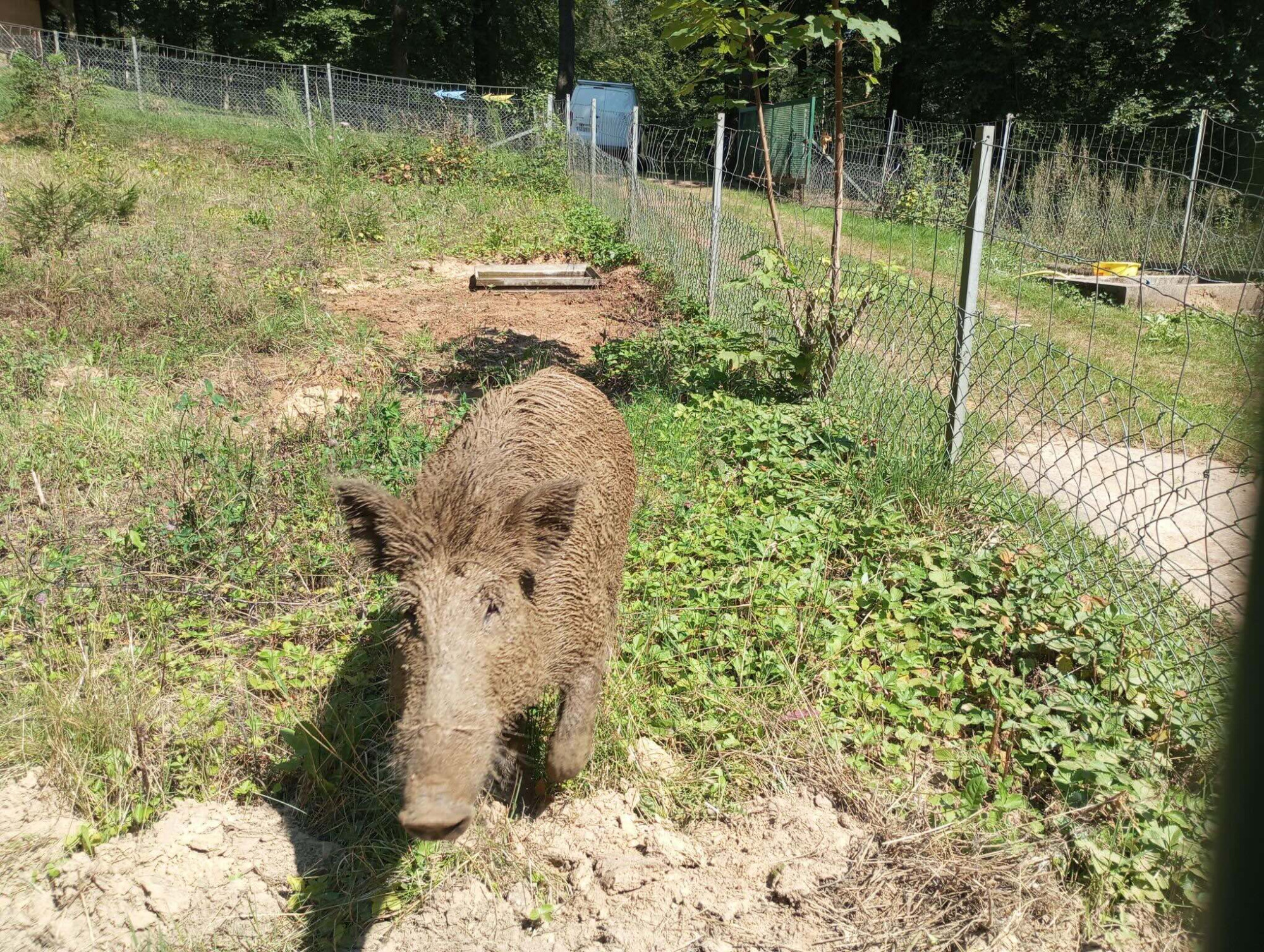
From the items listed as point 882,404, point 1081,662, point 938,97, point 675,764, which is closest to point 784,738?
point 675,764

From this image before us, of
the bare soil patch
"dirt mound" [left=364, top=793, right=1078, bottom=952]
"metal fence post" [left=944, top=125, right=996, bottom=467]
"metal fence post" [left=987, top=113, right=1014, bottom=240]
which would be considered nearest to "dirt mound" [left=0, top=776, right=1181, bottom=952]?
"dirt mound" [left=364, top=793, right=1078, bottom=952]

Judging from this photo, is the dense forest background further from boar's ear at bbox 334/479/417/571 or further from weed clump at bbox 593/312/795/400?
boar's ear at bbox 334/479/417/571

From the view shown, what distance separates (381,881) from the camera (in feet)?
9.16

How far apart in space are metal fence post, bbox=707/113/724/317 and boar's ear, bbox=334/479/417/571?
4969mm

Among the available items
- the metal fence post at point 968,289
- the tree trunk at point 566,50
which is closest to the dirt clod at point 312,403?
the metal fence post at point 968,289

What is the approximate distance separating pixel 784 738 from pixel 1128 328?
25.2ft

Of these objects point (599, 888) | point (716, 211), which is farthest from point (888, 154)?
point (599, 888)

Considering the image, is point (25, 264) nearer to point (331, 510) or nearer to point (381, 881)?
point (331, 510)

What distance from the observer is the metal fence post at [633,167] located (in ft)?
35.3

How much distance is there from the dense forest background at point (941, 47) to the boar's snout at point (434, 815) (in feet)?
16.5

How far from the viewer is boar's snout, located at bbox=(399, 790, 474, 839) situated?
2012mm

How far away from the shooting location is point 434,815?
2.02 meters

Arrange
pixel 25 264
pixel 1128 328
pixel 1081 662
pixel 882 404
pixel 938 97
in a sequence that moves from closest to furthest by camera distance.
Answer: pixel 1081 662
pixel 882 404
pixel 25 264
pixel 1128 328
pixel 938 97

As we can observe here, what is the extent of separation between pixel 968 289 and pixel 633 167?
7.48 metres
